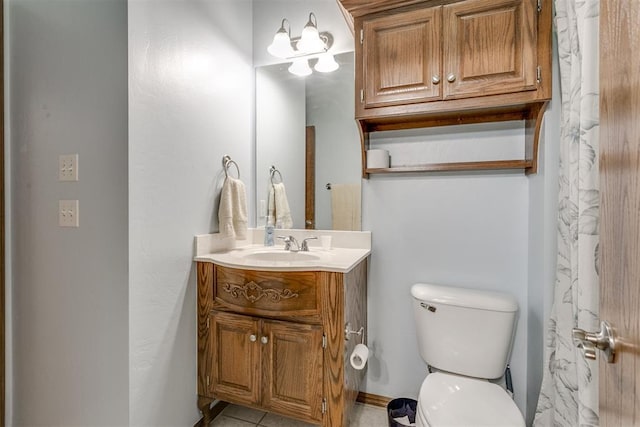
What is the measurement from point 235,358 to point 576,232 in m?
1.47

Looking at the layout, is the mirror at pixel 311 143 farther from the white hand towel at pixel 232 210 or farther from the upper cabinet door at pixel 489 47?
the upper cabinet door at pixel 489 47

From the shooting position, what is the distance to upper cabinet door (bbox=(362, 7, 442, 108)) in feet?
5.00

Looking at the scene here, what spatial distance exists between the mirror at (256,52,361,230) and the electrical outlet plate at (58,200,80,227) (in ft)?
3.40

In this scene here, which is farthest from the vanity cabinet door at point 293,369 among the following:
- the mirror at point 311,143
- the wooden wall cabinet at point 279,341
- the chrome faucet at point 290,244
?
the mirror at point 311,143

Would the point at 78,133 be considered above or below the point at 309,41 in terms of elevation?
below

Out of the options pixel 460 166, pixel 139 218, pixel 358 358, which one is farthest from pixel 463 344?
pixel 139 218

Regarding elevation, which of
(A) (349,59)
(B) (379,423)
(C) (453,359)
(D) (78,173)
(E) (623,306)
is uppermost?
(A) (349,59)

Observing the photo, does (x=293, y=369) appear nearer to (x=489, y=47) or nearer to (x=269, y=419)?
(x=269, y=419)

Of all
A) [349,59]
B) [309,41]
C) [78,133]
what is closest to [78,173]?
[78,133]

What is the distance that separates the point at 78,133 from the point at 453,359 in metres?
1.95

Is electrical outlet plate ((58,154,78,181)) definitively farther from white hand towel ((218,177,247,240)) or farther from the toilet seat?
the toilet seat

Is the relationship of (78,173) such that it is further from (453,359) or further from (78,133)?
(453,359)

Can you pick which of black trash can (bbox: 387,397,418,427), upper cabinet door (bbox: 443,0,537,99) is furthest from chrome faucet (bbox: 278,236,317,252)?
upper cabinet door (bbox: 443,0,537,99)

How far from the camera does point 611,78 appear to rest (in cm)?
59
